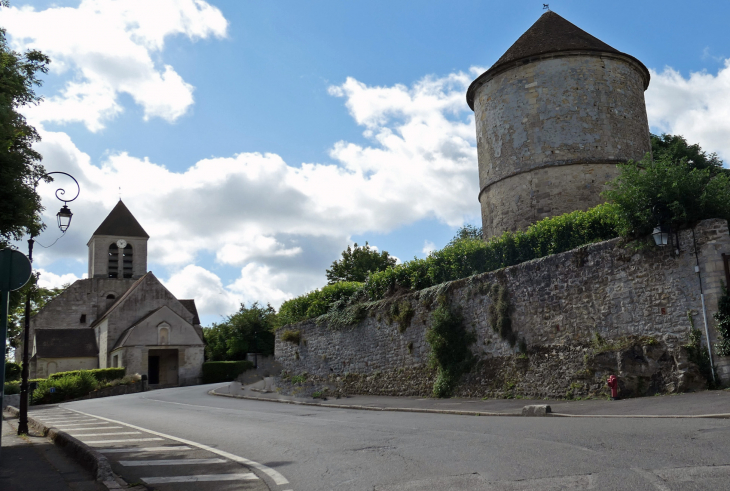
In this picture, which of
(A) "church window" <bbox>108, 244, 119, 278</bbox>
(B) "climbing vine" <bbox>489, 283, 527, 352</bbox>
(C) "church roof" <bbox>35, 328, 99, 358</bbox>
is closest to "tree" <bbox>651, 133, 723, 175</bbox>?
(B) "climbing vine" <bbox>489, 283, 527, 352</bbox>

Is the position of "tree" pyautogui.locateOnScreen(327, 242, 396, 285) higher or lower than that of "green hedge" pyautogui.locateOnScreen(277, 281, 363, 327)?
higher

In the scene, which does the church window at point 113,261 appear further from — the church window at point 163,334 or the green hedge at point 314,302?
the green hedge at point 314,302

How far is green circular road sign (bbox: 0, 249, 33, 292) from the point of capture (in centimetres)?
641

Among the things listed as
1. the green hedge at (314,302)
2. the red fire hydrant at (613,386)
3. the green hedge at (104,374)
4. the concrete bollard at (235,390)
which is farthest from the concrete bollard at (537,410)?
the green hedge at (104,374)

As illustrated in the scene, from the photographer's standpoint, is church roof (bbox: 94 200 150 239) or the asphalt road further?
church roof (bbox: 94 200 150 239)

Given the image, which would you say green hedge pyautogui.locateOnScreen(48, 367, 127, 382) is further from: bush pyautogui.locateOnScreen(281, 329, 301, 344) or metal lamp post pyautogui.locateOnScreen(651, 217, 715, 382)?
metal lamp post pyautogui.locateOnScreen(651, 217, 715, 382)

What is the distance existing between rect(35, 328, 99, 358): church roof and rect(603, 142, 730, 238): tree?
44.6 meters

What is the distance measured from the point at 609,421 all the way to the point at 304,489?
554 centimetres

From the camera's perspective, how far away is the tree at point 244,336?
5553 cm

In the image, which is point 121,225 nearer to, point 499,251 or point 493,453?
point 499,251

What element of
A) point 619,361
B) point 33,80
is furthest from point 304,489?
point 33,80

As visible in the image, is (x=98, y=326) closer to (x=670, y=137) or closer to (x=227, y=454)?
(x=670, y=137)

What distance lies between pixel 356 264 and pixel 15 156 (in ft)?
135

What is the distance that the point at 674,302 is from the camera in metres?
12.5
